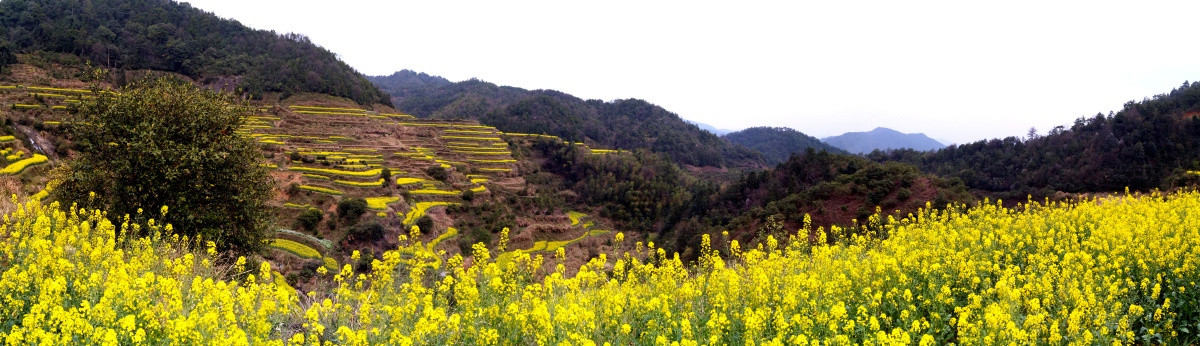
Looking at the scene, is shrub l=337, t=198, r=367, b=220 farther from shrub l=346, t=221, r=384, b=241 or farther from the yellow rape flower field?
the yellow rape flower field

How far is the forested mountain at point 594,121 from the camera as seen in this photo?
9100 centimetres

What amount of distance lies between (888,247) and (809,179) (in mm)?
29832

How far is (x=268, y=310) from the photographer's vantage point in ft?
15.1

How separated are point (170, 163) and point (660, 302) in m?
11.0

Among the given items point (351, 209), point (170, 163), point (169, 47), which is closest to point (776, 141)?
point (169, 47)

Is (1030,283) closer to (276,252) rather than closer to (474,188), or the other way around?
(276,252)

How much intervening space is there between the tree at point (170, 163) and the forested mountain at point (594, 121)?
66936 mm

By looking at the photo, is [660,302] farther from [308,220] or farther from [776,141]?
[776,141]

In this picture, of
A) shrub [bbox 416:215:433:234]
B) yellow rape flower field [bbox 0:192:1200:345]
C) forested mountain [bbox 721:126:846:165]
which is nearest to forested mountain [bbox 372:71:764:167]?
forested mountain [bbox 721:126:846:165]

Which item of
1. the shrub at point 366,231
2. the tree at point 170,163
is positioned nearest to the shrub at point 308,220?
the shrub at point 366,231

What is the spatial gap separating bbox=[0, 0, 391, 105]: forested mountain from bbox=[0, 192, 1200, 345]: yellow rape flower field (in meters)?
55.4

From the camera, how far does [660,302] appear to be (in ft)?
17.3

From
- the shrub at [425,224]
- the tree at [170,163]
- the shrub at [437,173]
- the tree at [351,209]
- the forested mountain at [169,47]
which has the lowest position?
the shrub at [425,224]

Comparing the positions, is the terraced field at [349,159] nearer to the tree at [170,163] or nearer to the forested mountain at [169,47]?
the tree at [170,163]
